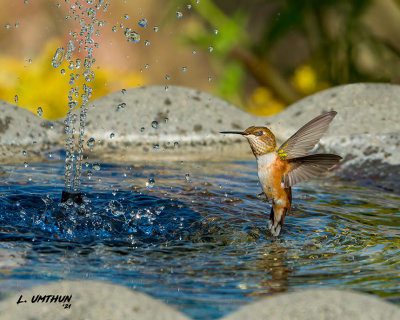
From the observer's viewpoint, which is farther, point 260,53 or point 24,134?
point 260,53

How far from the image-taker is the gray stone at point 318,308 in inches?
65.1

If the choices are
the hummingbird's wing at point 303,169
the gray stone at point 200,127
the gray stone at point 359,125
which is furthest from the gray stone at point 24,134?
the hummingbird's wing at point 303,169

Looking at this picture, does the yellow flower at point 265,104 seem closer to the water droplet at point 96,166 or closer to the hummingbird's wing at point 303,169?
the water droplet at point 96,166

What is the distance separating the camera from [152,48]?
8078 millimetres

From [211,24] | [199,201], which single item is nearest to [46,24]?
[211,24]

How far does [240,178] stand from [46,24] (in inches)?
188

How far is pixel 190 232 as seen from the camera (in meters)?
2.62

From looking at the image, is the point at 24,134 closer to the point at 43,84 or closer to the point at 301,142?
the point at 301,142

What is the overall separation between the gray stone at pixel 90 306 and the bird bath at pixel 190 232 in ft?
0.32

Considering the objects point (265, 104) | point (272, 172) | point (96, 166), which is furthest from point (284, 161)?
point (265, 104)

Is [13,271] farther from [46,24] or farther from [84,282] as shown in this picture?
[46,24]

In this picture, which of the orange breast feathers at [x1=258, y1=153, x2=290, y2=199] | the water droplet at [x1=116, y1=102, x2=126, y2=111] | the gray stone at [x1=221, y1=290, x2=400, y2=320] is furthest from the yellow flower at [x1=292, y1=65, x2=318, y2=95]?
the gray stone at [x1=221, y1=290, x2=400, y2=320]

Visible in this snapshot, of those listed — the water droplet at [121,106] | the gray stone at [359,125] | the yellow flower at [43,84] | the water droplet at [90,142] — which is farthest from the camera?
the yellow flower at [43,84]

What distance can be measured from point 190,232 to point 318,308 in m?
0.98
